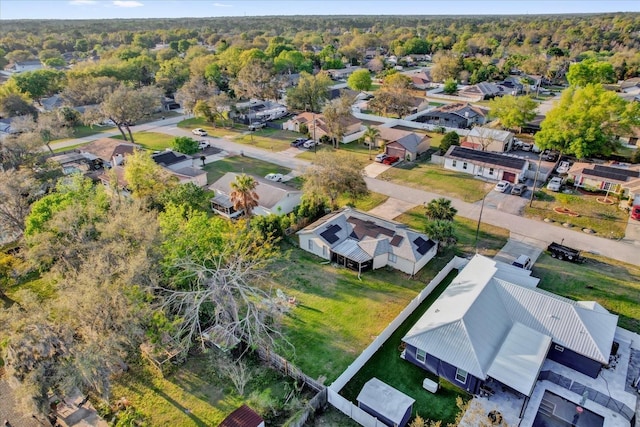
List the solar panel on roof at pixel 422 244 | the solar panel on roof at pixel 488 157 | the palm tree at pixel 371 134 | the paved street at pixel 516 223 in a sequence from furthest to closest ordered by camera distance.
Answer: the palm tree at pixel 371 134, the solar panel on roof at pixel 488 157, the paved street at pixel 516 223, the solar panel on roof at pixel 422 244

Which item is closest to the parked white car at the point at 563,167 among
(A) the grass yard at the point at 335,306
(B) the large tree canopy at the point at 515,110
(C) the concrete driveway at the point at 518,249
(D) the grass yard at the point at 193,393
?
(B) the large tree canopy at the point at 515,110

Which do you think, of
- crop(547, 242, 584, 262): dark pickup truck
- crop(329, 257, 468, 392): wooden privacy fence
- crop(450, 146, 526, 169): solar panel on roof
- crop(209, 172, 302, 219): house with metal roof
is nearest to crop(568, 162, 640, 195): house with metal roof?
crop(450, 146, 526, 169): solar panel on roof

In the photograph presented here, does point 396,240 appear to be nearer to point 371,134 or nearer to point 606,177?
point 371,134

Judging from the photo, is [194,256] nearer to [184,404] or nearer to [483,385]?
[184,404]

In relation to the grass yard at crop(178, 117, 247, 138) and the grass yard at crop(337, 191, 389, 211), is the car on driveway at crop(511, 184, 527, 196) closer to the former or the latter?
Answer: the grass yard at crop(337, 191, 389, 211)

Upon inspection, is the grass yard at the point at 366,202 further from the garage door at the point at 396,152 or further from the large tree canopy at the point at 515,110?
the large tree canopy at the point at 515,110
